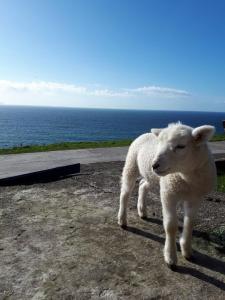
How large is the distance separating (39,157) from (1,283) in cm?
877

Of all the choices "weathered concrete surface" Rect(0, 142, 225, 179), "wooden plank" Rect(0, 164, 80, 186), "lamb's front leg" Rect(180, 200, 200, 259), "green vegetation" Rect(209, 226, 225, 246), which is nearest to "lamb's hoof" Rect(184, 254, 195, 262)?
"lamb's front leg" Rect(180, 200, 200, 259)

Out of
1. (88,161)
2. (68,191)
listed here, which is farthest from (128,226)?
(88,161)

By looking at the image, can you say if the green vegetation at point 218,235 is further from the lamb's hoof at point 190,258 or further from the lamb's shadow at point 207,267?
the lamb's hoof at point 190,258

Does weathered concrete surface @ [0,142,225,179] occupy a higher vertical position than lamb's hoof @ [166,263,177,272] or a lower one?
higher

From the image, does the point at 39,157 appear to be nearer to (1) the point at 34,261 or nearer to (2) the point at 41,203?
(2) the point at 41,203

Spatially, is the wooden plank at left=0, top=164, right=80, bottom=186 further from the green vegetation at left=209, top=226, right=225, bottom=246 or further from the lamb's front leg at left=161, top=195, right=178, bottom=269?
the lamb's front leg at left=161, top=195, right=178, bottom=269

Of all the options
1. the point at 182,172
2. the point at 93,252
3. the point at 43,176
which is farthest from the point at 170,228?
the point at 43,176

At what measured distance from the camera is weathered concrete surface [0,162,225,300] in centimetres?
443

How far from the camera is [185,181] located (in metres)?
5.20

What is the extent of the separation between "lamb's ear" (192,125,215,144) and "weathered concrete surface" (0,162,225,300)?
1.76 meters

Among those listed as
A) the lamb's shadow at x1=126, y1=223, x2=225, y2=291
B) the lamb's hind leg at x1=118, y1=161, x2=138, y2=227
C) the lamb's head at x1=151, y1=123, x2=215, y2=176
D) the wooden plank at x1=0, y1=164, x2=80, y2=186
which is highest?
the lamb's head at x1=151, y1=123, x2=215, y2=176

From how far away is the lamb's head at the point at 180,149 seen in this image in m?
4.81

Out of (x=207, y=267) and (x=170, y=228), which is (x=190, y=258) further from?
(x=170, y=228)

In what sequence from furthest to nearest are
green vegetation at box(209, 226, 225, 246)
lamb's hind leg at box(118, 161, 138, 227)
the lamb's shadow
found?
lamb's hind leg at box(118, 161, 138, 227), green vegetation at box(209, 226, 225, 246), the lamb's shadow
